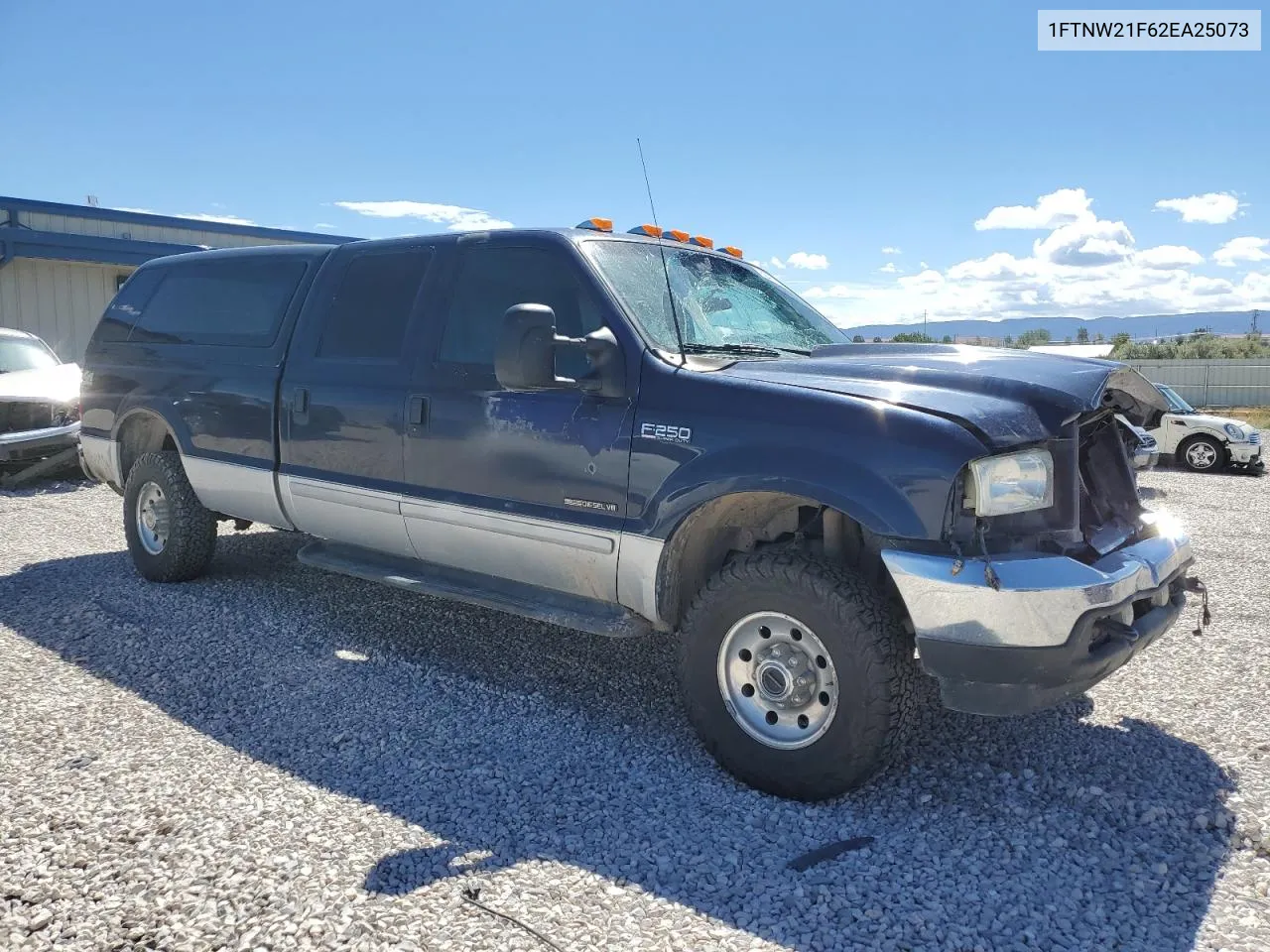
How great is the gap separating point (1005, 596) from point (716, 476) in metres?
1.03

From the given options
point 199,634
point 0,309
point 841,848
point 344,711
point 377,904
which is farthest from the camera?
point 0,309

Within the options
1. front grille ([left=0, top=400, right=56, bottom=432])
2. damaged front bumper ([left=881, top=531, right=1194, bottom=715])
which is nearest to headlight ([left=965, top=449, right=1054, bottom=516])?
damaged front bumper ([left=881, top=531, right=1194, bottom=715])

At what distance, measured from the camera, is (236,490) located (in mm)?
5406

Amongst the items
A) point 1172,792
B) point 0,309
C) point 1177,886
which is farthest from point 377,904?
point 0,309

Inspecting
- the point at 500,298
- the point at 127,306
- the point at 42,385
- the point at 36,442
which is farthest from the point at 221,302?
the point at 42,385

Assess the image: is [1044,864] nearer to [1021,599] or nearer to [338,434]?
[1021,599]

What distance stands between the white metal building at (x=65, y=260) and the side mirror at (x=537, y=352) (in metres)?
14.5

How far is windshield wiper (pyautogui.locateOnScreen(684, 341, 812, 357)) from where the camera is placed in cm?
385

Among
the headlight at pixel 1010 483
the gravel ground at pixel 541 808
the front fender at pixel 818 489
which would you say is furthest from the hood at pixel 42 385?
the headlight at pixel 1010 483

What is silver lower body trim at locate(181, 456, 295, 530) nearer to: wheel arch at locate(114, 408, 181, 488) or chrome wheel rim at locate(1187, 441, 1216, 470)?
wheel arch at locate(114, 408, 181, 488)

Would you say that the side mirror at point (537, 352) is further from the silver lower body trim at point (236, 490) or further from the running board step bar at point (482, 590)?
the silver lower body trim at point (236, 490)

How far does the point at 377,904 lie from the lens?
2648 mm

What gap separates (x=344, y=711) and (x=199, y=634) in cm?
146

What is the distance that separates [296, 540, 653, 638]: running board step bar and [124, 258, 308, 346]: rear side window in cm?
134
